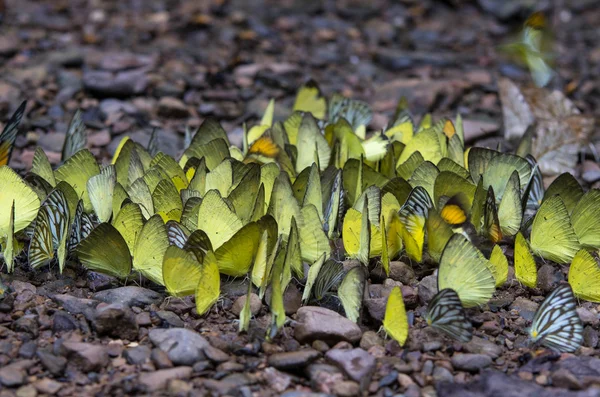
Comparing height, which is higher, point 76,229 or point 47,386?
point 76,229

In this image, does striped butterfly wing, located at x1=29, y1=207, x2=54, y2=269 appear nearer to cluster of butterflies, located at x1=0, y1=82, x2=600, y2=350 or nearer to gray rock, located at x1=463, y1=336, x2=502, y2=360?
cluster of butterflies, located at x1=0, y1=82, x2=600, y2=350

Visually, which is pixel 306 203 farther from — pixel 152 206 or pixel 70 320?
pixel 70 320

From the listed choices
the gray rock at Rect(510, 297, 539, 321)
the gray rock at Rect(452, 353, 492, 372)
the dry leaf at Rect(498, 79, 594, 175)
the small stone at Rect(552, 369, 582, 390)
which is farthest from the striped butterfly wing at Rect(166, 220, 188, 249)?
the dry leaf at Rect(498, 79, 594, 175)

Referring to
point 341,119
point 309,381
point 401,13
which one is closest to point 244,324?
point 309,381

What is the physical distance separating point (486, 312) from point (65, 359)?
1.55m

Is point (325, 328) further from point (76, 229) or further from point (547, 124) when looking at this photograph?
point (547, 124)

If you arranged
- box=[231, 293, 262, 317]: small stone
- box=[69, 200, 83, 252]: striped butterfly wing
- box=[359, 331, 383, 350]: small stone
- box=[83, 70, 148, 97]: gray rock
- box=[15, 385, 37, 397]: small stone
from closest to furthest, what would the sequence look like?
box=[15, 385, 37, 397]: small stone
box=[359, 331, 383, 350]: small stone
box=[231, 293, 262, 317]: small stone
box=[69, 200, 83, 252]: striped butterfly wing
box=[83, 70, 148, 97]: gray rock

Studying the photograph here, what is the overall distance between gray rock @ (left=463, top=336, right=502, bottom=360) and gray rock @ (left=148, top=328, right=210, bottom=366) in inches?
35.9

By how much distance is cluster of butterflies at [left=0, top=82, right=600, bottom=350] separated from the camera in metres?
2.73

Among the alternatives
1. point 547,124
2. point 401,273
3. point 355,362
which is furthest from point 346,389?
point 547,124

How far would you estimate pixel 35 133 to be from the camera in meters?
4.47

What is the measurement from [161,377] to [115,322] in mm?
330

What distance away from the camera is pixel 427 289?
9.46 feet

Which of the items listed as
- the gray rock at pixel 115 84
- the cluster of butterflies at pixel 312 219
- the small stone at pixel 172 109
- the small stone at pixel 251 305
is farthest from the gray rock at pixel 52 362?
the gray rock at pixel 115 84
